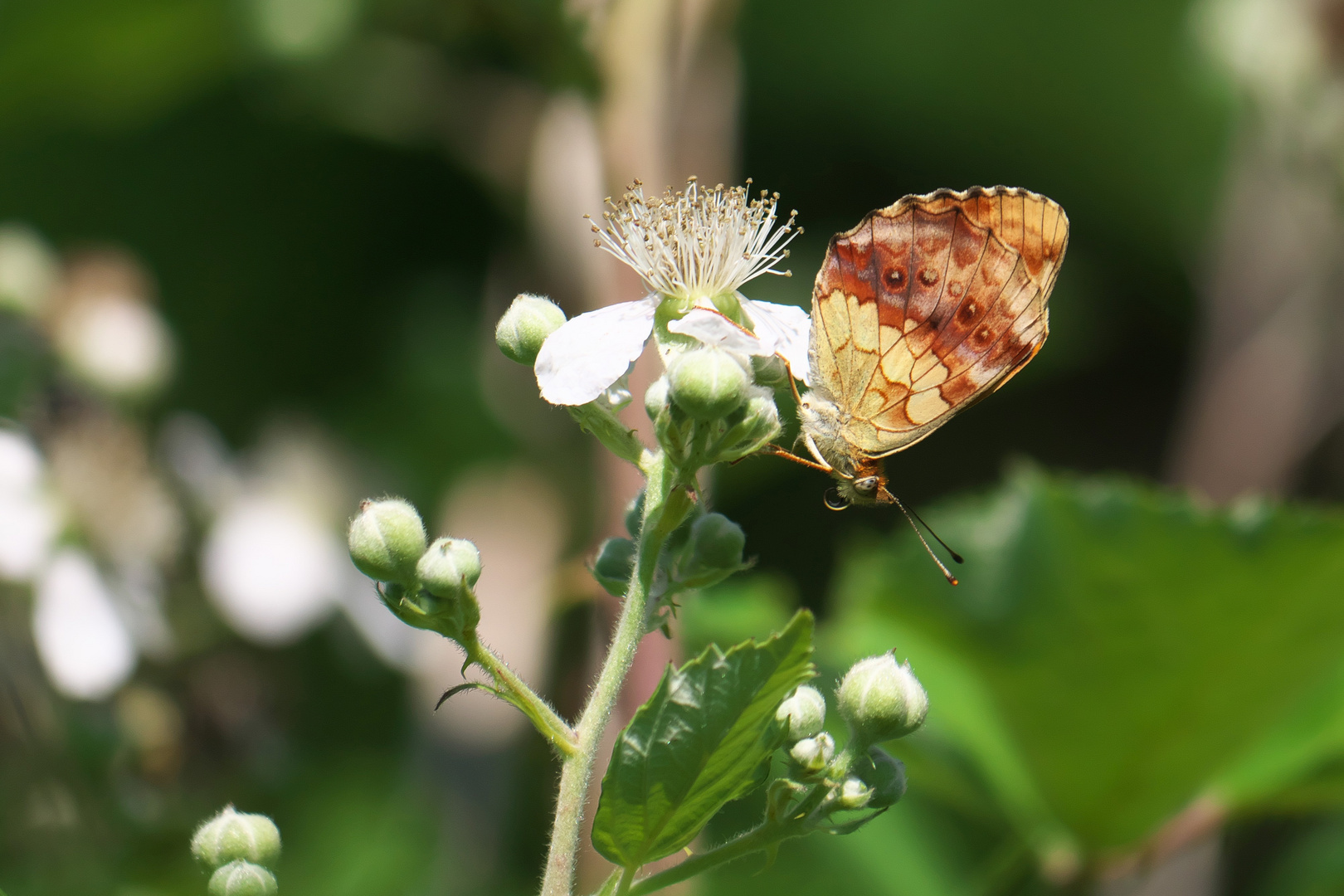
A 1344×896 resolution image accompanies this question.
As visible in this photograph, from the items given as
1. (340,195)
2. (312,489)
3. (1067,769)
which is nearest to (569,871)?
(1067,769)

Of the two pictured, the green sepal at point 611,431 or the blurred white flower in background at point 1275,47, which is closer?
the green sepal at point 611,431

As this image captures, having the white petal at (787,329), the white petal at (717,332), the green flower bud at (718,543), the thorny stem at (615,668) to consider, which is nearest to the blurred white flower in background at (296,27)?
the white petal at (787,329)

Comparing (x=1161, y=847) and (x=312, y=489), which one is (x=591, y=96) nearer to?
(x=312, y=489)

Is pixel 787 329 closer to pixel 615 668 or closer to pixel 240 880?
pixel 615 668

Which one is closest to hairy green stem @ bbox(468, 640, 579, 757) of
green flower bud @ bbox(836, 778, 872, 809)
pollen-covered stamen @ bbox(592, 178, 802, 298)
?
green flower bud @ bbox(836, 778, 872, 809)

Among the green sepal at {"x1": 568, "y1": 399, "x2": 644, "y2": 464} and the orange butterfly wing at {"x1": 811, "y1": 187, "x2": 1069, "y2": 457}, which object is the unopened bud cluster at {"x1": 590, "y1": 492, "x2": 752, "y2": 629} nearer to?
the green sepal at {"x1": 568, "y1": 399, "x2": 644, "y2": 464}

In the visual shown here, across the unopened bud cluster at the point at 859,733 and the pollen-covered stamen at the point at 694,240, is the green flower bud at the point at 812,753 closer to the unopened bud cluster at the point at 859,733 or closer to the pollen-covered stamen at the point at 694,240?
the unopened bud cluster at the point at 859,733

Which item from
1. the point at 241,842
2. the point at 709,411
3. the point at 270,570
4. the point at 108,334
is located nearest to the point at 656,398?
the point at 709,411
